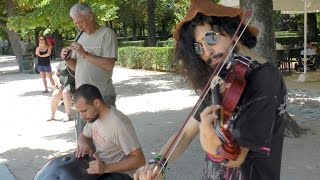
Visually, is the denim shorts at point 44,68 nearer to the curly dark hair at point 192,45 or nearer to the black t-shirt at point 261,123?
the curly dark hair at point 192,45

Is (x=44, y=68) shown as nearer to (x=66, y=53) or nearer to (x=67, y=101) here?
(x=67, y=101)

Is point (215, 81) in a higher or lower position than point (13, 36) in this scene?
higher

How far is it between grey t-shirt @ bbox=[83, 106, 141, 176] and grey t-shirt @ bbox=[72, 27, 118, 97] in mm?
1286

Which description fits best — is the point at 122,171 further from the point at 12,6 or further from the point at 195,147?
the point at 12,6

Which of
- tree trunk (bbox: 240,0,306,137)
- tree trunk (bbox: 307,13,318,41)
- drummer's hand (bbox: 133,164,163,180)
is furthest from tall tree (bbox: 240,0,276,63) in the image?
tree trunk (bbox: 307,13,318,41)

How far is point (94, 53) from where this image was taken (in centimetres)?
502

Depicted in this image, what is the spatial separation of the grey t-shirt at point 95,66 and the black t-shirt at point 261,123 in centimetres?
337

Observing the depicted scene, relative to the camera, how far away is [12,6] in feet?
75.0

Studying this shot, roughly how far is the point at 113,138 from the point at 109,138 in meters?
0.03

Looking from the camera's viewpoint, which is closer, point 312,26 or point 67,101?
point 67,101

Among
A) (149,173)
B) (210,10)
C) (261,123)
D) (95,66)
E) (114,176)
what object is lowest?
(114,176)

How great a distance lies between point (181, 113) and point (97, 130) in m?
6.02

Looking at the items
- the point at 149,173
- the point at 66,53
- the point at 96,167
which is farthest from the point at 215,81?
the point at 66,53

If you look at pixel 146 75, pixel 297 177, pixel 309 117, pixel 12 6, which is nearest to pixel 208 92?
pixel 297 177
